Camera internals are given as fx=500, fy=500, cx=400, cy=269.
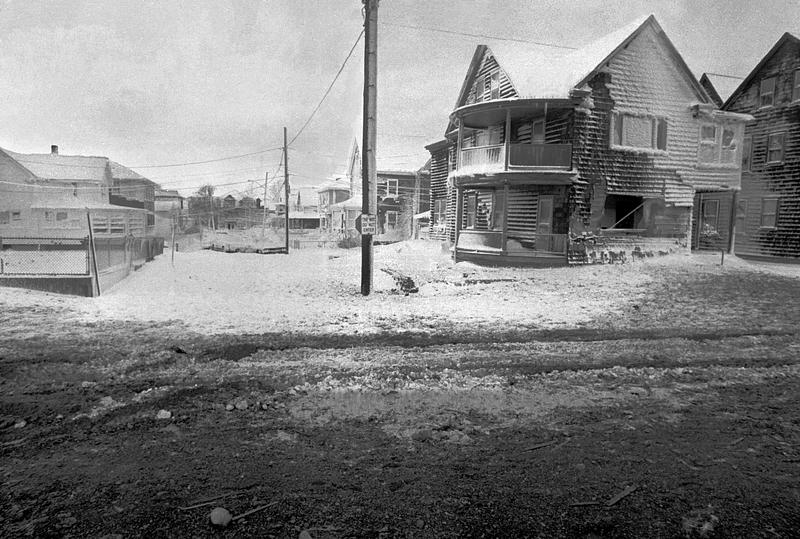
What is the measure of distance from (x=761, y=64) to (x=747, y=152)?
4.18 metres

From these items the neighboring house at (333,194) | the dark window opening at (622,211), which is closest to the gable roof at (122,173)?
the neighboring house at (333,194)

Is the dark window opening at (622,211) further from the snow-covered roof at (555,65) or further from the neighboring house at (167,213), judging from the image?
the neighboring house at (167,213)

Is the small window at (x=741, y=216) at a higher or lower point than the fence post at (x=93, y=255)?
higher

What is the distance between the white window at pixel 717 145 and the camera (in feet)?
72.4

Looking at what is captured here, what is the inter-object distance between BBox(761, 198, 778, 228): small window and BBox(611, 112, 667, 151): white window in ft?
24.3

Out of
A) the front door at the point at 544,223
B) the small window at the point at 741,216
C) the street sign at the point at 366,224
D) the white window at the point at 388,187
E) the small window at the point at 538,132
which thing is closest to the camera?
the street sign at the point at 366,224

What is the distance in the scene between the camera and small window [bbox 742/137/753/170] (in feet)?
82.4

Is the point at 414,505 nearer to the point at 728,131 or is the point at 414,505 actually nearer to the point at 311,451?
the point at 311,451

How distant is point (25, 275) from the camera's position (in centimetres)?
1144

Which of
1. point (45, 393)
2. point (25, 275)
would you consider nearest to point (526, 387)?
point (45, 393)

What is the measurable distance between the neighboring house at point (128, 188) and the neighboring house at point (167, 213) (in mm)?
3515

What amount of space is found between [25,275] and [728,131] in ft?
89.0

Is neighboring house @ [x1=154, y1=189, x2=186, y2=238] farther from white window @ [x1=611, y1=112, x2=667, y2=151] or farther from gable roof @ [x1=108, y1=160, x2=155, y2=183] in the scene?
white window @ [x1=611, y1=112, x2=667, y2=151]

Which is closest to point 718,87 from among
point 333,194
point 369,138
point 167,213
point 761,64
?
point 761,64
